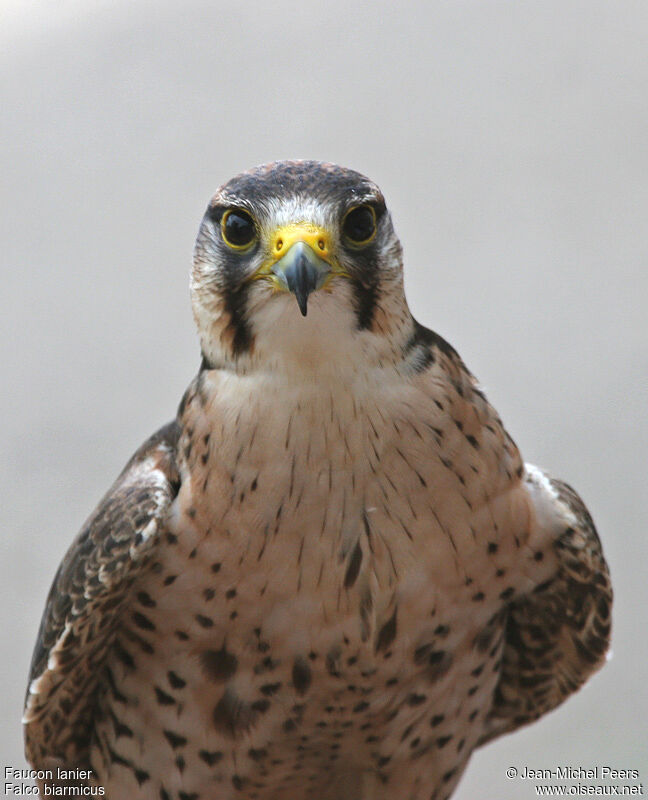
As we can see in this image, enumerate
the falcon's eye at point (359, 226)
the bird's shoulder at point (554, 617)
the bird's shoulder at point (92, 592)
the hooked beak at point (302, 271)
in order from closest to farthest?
the hooked beak at point (302, 271) < the falcon's eye at point (359, 226) < the bird's shoulder at point (92, 592) < the bird's shoulder at point (554, 617)

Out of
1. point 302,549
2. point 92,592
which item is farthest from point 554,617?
point 92,592

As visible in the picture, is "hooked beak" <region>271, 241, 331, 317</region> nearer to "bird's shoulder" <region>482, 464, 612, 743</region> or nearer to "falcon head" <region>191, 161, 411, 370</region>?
"falcon head" <region>191, 161, 411, 370</region>

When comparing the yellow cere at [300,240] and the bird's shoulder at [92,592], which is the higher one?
the yellow cere at [300,240]

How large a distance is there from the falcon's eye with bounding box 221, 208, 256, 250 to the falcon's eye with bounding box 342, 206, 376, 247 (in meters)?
0.13

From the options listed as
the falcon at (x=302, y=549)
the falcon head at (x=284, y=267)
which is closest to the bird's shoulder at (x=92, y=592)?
the falcon at (x=302, y=549)

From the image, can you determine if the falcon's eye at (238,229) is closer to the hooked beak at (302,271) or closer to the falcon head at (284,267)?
the falcon head at (284,267)

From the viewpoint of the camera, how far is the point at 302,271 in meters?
1.32

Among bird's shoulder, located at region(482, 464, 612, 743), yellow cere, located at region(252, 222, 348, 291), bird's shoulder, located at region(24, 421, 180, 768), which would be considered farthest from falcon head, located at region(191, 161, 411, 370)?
bird's shoulder, located at region(482, 464, 612, 743)

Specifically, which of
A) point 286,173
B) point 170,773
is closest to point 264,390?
point 286,173

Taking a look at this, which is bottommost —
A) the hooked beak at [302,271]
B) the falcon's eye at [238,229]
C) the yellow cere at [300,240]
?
the hooked beak at [302,271]

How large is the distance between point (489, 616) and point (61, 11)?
231cm

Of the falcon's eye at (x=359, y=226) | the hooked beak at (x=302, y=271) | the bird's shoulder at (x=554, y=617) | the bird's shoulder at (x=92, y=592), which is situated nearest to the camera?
the hooked beak at (x=302, y=271)

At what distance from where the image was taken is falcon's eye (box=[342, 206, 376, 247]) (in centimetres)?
144

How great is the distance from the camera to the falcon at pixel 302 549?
146 centimetres
